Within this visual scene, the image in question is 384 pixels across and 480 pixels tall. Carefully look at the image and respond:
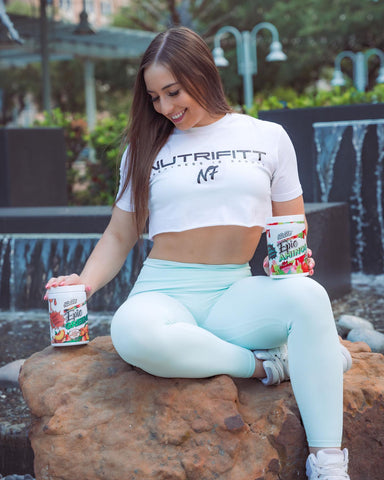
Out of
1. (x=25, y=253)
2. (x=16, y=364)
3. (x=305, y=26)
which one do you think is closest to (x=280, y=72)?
(x=305, y=26)

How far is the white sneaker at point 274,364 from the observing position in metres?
2.79

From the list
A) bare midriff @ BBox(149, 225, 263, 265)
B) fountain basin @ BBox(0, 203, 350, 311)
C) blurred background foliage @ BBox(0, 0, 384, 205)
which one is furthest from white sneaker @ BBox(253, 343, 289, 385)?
blurred background foliage @ BBox(0, 0, 384, 205)

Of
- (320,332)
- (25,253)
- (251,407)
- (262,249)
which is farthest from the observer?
→ (25,253)

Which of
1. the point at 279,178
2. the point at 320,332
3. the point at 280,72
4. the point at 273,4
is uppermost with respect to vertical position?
the point at 273,4

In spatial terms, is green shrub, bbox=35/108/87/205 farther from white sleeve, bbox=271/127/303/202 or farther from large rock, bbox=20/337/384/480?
A: large rock, bbox=20/337/384/480

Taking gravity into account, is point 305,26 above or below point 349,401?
above

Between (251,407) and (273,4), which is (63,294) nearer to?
(251,407)

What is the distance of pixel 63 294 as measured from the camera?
286 cm

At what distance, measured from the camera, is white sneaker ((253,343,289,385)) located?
9.16ft

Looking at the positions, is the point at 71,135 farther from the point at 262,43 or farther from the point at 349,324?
the point at 262,43

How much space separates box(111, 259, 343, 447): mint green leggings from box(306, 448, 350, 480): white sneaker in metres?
0.04

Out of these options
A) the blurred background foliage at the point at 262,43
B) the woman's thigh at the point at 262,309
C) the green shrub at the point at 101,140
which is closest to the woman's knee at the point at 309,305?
the woman's thigh at the point at 262,309

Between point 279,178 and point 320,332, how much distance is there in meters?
0.76

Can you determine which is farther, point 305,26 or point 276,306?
point 305,26
